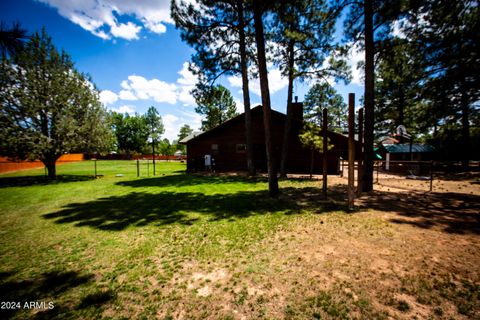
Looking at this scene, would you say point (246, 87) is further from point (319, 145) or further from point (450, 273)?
point (450, 273)

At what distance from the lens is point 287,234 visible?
5.10 m

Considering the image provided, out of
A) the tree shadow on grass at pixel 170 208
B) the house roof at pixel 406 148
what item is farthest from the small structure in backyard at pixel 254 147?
the tree shadow on grass at pixel 170 208

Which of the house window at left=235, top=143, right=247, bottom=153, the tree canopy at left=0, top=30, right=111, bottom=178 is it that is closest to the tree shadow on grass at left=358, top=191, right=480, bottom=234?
the house window at left=235, top=143, right=247, bottom=153

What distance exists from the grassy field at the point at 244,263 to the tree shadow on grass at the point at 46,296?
0.06 ft

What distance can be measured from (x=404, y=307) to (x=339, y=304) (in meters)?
0.83

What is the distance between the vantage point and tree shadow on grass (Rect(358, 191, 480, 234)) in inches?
212

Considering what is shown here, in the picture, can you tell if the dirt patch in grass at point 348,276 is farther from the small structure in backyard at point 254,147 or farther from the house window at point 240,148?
the house window at point 240,148

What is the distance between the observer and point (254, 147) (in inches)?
823

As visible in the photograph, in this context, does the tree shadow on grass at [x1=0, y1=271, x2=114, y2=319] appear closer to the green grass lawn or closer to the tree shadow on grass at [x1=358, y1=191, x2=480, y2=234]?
the green grass lawn

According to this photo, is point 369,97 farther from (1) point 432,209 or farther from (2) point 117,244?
(2) point 117,244

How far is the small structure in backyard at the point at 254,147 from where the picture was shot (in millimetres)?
19547

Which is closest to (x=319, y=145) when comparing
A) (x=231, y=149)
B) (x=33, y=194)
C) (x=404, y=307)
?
(x=231, y=149)

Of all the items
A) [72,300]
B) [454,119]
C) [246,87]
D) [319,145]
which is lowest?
[72,300]

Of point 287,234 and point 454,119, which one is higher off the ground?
point 454,119
